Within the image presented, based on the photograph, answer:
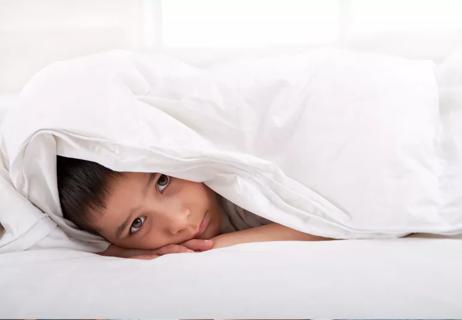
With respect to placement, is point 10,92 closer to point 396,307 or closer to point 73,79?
point 73,79

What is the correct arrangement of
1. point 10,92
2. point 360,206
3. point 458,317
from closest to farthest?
point 458,317 → point 360,206 → point 10,92

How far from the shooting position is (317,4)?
183cm

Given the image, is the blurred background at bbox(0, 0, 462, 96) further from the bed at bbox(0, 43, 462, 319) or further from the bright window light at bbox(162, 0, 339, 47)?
the bed at bbox(0, 43, 462, 319)

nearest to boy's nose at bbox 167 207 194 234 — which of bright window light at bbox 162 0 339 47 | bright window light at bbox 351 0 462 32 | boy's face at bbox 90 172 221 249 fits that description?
boy's face at bbox 90 172 221 249

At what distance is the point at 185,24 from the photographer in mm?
1844

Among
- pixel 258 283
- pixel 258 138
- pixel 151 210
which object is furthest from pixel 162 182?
pixel 258 283

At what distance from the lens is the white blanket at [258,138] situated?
988mm

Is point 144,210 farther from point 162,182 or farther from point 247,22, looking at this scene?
point 247,22

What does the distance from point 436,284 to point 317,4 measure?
1.18 meters

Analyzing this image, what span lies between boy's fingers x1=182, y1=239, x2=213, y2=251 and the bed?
99mm

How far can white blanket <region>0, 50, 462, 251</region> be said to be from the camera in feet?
3.24

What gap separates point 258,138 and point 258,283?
365 mm

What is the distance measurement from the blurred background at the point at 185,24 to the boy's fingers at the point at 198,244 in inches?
27.6

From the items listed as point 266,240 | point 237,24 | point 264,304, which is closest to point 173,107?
point 266,240
